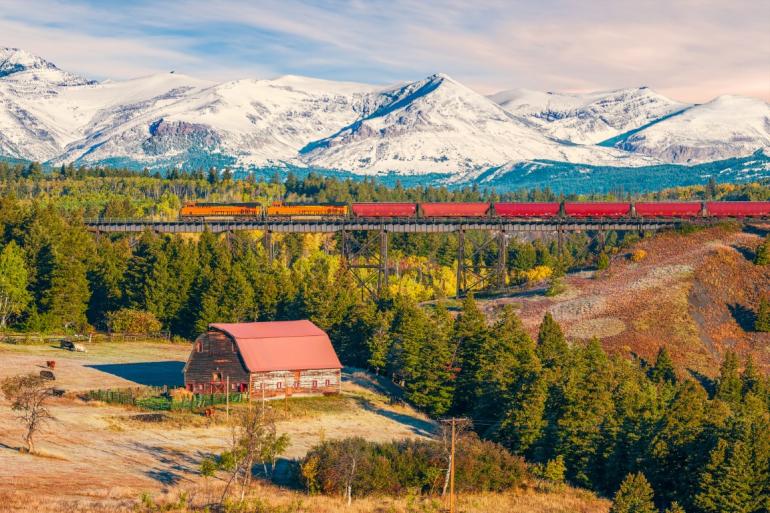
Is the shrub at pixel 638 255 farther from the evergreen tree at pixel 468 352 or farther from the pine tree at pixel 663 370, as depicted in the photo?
the evergreen tree at pixel 468 352

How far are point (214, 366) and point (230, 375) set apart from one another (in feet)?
5.66

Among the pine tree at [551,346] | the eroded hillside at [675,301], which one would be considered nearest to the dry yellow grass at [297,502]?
the pine tree at [551,346]

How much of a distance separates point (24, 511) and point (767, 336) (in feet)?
274

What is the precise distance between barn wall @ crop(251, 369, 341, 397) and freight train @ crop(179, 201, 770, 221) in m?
55.7

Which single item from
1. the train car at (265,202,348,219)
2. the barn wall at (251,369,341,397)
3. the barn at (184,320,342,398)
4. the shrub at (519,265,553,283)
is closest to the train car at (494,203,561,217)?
the shrub at (519,265,553,283)

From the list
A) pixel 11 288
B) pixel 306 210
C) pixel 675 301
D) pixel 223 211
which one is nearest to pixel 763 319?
pixel 675 301

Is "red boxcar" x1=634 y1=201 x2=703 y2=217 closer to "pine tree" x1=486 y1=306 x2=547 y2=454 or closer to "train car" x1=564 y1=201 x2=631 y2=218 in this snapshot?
"train car" x1=564 y1=201 x2=631 y2=218

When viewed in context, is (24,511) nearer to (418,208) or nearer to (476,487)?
(476,487)

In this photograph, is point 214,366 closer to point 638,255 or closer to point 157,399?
point 157,399

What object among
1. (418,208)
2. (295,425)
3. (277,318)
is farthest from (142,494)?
(418,208)

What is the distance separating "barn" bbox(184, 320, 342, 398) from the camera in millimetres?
89438

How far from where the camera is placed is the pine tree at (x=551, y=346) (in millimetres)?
89938

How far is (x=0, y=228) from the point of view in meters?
134

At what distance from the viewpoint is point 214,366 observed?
90312mm
